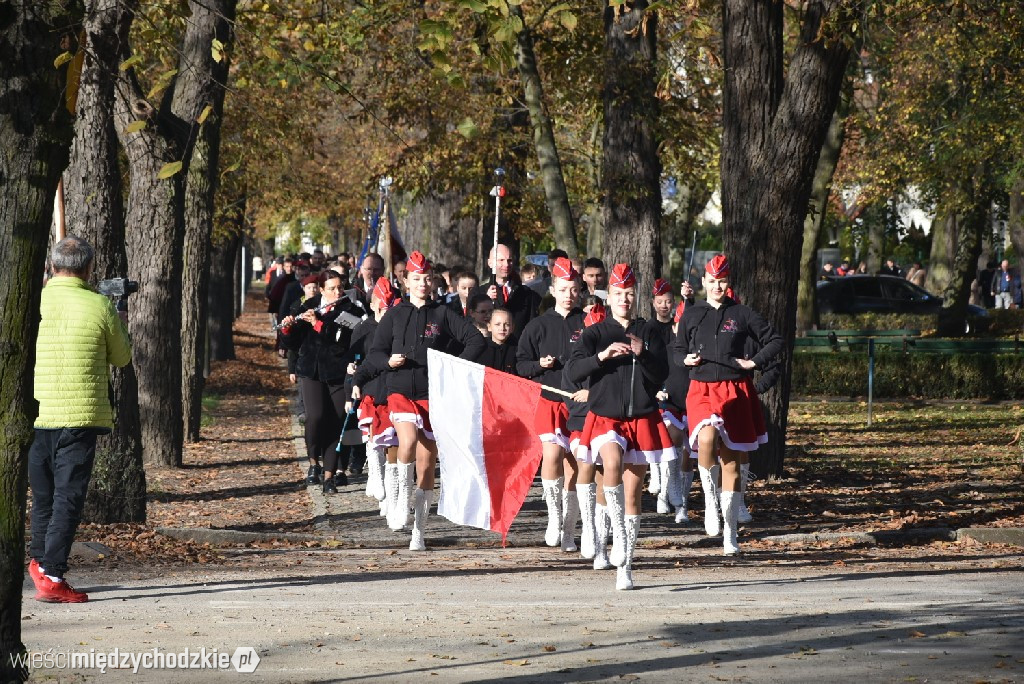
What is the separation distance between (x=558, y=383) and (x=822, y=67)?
223 inches

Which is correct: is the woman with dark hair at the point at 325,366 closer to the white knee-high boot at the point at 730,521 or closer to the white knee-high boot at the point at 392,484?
the white knee-high boot at the point at 392,484

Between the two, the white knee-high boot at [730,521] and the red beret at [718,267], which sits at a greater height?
the red beret at [718,267]

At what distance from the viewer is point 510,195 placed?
23969 millimetres

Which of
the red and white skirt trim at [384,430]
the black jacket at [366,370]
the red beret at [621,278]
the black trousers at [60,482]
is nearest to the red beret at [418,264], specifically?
the black jacket at [366,370]

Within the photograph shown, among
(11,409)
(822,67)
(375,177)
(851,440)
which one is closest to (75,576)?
(11,409)

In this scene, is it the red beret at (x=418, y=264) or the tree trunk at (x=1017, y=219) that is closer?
the red beret at (x=418, y=264)

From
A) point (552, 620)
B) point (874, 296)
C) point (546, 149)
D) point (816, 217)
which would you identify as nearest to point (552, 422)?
point (552, 620)

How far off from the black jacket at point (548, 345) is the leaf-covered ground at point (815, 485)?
1575 millimetres

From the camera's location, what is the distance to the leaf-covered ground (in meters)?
12.7

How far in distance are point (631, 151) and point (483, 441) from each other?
7669mm

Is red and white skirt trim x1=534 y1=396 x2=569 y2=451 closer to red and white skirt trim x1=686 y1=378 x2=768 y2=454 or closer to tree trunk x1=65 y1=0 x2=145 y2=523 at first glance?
red and white skirt trim x1=686 y1=378 x2=768 y2=454

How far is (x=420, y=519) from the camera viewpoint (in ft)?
40.7

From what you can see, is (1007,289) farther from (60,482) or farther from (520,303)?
(60,482)

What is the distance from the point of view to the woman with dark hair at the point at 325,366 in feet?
52.1
